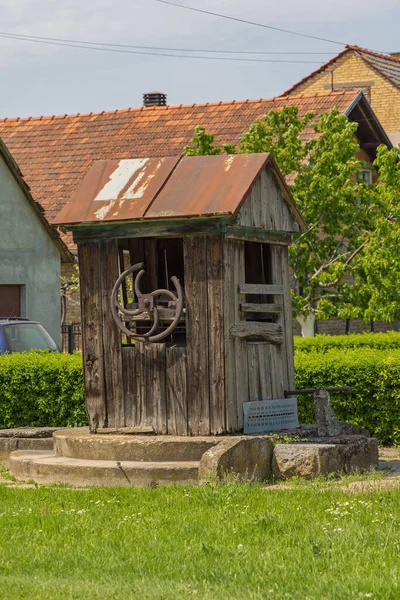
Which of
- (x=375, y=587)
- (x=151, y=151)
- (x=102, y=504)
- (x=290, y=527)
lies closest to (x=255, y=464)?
(x=102, y=504)

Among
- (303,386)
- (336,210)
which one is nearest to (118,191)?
(303,386)

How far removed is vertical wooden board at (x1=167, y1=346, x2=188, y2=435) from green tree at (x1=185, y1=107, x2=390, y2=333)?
13.2m

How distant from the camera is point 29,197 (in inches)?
1050

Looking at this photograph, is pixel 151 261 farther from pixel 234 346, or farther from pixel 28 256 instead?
pixel 28 256

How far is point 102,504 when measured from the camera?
958 centimetres

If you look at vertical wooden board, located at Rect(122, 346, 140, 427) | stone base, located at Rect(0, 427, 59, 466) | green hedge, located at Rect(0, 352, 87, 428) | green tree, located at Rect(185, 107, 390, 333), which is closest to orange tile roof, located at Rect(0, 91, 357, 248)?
green tree, located at Rect(185, 107, 390, 333)

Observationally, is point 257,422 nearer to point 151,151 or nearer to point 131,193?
point 131,193

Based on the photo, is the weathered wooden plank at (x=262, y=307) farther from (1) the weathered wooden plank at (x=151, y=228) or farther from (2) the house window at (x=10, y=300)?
(2) the house window at (x=10, y=300)

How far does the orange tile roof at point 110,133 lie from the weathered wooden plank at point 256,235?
19.1 metres

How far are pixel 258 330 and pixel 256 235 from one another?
3.13 feet

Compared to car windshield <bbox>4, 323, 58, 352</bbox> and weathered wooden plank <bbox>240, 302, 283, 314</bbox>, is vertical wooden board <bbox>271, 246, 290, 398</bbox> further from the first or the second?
car windshield <bbox>4, 323, 58, 352</bbox>

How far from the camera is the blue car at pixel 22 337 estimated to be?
20.5 m

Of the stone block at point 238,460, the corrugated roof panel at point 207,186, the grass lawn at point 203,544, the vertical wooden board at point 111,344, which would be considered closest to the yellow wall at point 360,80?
Answer: the corrugated roof panel at point 207,186

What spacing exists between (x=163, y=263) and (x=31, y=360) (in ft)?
13.7
